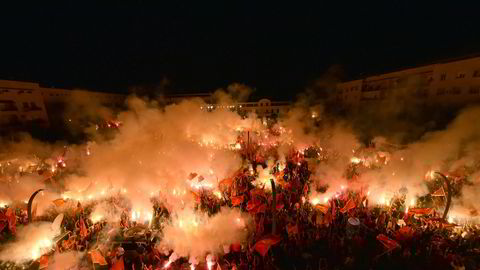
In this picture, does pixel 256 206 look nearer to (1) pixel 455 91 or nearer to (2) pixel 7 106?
(1) pixel 455 91

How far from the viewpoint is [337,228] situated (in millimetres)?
7547

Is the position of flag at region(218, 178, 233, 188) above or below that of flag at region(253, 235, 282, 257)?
above

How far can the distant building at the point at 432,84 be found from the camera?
16.3m

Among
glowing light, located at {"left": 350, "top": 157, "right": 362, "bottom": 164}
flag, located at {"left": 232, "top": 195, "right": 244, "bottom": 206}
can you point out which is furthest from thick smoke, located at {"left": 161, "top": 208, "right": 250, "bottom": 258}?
glowing light, located at {"left": 350, "top": 157, "right": 362, "bottom": 164}

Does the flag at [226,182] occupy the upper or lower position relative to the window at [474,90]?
lower

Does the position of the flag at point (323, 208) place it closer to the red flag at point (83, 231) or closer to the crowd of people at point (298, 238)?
the crowd of people at point (298, 238)

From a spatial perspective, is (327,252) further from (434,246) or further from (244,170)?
(244,170)

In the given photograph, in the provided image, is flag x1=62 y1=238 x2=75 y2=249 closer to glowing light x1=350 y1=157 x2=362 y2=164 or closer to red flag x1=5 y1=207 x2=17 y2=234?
red flag x1=5 y1=207 x2=17 y2=234

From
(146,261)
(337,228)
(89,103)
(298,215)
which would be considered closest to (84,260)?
(146,261)

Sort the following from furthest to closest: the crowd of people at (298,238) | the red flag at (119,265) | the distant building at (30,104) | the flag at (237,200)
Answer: the distant building at (30,104)
the flag at (237,200)
the crowd of people at (298,238)
the red flag at (119,265)

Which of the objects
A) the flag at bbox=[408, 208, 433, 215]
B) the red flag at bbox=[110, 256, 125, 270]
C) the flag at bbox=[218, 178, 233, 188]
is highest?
the flag at bbox=[218, 178, 233, 188]

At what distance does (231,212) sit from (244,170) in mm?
3326

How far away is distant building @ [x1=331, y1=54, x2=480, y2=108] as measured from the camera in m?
16.3

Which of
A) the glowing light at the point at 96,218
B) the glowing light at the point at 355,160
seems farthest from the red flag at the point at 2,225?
the glowing light at the point at 355,160
